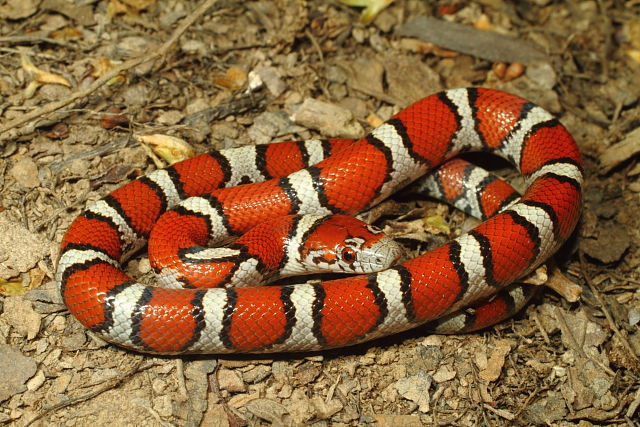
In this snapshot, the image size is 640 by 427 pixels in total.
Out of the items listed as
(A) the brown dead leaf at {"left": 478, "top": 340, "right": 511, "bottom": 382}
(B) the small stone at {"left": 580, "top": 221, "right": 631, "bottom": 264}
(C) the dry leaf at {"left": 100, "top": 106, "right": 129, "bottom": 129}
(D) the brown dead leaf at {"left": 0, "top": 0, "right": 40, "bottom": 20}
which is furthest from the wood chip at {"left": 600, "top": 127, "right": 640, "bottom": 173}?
(D) the brown dead leaf at {"left": 0, "top": 0, "right": 40, "bottom": 20}

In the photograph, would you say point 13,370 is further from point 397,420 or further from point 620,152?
point 620,152

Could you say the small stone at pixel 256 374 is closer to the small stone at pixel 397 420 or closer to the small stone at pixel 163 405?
the small stone at pixel 163 405

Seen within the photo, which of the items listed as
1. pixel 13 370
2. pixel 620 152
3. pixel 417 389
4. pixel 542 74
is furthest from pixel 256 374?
pixel 542 74

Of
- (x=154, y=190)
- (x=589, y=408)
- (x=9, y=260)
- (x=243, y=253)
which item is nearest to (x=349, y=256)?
(x=243, y=253)

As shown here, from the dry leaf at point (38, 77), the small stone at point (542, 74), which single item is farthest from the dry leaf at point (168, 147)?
the small stone at point (542, 74)

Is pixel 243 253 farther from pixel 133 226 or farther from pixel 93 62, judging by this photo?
pixel 93 62

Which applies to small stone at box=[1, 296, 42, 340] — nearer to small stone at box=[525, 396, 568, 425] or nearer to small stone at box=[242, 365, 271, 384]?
small stone at box=[242, 365, 271, 384]
